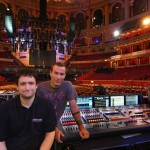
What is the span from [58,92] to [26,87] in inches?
30.3

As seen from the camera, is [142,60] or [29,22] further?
[142,60]

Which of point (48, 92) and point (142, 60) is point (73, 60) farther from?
point (48, 92)

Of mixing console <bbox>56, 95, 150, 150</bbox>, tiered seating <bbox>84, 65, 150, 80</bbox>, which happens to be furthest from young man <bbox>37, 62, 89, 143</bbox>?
tiered seating <bbox>84, 65, 150, 80</bbox>

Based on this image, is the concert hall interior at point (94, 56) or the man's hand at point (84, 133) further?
the concert hall interior at point (94, 56)

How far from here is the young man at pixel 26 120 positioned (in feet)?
5.80

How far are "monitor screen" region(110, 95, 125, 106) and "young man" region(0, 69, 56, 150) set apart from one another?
71.7 inches

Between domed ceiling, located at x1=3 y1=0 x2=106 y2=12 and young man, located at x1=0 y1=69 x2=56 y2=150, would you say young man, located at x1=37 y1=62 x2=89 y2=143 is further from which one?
domed ceiling, located at x1=3 y1=0 x2=106 y2=12

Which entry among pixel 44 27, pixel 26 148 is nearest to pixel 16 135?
pixel 26 148

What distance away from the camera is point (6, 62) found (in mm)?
26125

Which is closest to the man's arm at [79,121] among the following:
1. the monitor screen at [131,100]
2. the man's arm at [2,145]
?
the man's arm at [2,145]

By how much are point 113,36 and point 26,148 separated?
93.1 ft

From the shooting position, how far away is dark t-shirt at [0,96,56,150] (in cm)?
177

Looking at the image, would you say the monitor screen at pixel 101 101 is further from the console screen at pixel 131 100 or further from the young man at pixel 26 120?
the young man at pixel 26 120

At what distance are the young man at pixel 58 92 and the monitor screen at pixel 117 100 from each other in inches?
43.7
